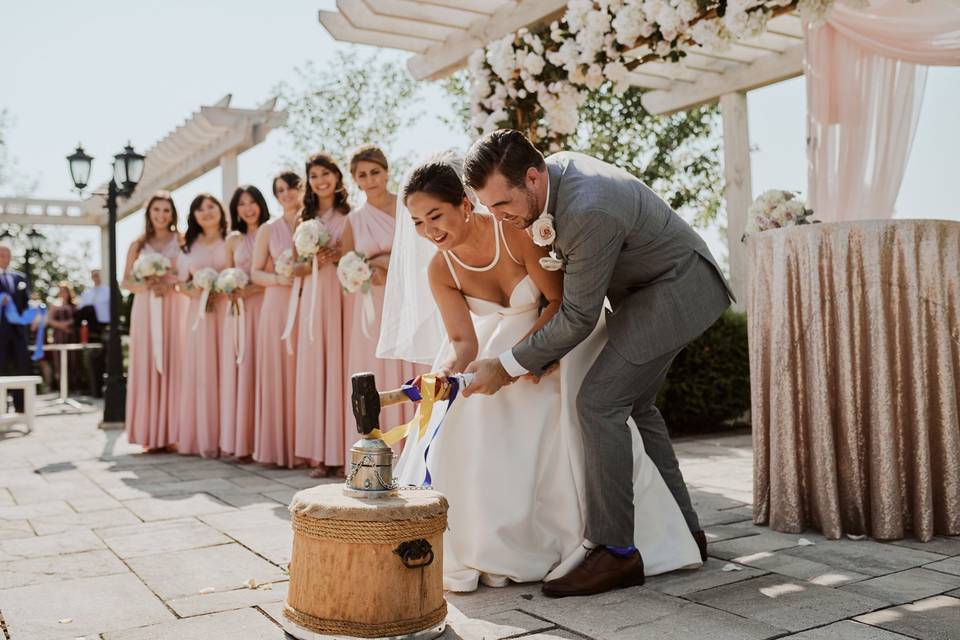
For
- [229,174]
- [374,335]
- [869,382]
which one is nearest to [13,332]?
[229,174]

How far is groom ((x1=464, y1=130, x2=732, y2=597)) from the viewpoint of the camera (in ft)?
9.62

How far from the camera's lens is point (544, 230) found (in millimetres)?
2973

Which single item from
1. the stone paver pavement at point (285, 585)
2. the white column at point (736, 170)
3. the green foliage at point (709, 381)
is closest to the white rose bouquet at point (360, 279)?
the stone paver pavement at point (285, 585)

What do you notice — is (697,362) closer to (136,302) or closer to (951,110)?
(951,110)

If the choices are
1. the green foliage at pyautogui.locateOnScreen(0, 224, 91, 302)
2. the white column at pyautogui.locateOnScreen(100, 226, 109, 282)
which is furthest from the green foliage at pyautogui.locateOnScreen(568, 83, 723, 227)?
the green foliage at pyautogui.locateOnScreen(0, 224, 91, 302)

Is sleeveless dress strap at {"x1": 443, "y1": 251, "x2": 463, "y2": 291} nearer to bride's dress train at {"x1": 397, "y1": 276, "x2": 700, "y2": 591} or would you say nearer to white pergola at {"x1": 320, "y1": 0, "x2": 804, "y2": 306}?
bride's dress train at {"x1": 397, "y1": 276, "x2": 700, "y2": 591}

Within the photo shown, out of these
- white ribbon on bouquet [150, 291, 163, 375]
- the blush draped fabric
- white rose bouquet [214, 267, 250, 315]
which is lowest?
white ribbon on bouquet [150, 291, 163, 375]

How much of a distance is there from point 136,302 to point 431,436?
5083 mm

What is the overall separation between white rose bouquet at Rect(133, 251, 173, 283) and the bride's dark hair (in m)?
4.67

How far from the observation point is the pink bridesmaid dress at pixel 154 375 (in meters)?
7.36

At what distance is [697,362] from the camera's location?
7824 mm

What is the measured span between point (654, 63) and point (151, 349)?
529 cm

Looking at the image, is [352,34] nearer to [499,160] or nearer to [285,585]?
[499,160]

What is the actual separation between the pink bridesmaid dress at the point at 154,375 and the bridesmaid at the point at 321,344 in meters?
1.85
